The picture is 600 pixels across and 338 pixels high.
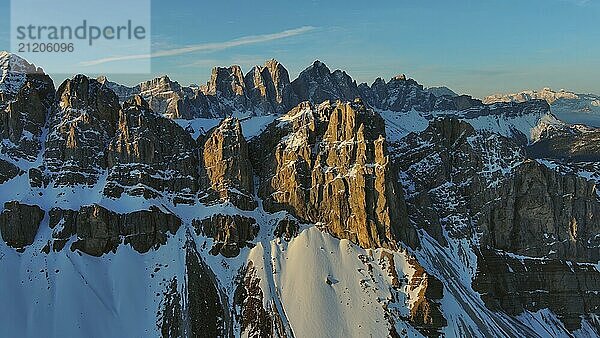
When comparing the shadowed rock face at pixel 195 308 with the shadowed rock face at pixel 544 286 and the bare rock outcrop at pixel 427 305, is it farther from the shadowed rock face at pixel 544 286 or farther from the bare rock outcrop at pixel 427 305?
the shadowed rock face at pixel 544 286


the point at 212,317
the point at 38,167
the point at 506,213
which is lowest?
the point at 212,317

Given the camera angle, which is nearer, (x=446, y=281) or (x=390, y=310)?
(x=390, y=310)

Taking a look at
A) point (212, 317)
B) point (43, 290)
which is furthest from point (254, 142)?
point (43, 290)

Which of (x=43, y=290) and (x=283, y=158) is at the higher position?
(x=283, y=158)

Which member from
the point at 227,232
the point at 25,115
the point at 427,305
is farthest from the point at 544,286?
the point at 25,115

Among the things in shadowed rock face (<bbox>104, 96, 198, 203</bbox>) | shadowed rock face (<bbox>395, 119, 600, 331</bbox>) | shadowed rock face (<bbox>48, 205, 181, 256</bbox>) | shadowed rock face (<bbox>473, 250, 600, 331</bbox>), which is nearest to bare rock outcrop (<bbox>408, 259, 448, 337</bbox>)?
shadowed rock face (<bbox>395, 119, 600, 331</bbox>)

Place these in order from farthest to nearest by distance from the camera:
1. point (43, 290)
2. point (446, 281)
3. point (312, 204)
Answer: point (312, 204) < point (446, 281) < point (43, 290)

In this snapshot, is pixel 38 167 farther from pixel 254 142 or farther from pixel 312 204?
pixel 312 204
